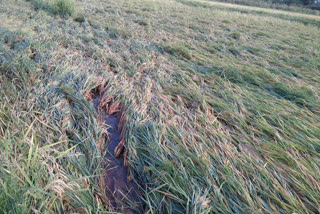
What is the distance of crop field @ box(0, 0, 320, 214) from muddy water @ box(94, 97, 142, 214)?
1 centimetres

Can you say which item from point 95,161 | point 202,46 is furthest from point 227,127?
point 202,46

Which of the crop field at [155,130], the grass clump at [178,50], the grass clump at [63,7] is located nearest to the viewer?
the crop field at [155,130]

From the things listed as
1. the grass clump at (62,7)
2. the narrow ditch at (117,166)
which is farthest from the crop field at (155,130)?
the grass clump at (62,7)

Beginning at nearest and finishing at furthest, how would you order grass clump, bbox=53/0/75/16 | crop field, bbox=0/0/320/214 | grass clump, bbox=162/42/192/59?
crop field, bbox=0/0/320/214 → grass clump, bbox=162/42/192/59 → grass clump, bbox=53/0/75/16

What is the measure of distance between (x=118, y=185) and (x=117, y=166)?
15cm

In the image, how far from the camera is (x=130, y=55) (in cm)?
297

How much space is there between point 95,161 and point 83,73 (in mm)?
1349

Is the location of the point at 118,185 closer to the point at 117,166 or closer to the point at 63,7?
the point at 117,166

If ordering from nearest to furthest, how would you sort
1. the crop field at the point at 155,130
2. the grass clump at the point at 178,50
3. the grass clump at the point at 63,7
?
the crop field at the point at 155,130, the grass clump at the point at 178,50, the grass clump at the point at 63,7

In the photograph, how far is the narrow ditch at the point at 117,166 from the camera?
1.06 meters

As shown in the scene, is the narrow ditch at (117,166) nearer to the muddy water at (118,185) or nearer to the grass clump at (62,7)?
the muddy water at (118,185)

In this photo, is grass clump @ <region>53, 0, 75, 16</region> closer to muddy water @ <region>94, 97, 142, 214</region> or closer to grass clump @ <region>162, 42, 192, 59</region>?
grass clump @ <region>162, 42, 192, 59</region>

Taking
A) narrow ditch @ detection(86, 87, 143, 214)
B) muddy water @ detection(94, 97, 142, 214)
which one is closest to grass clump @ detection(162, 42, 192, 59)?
narrow ditch @ detection(86, 87, 143, 214)

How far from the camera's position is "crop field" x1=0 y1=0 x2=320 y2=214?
3.27 ft
